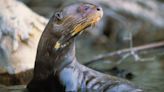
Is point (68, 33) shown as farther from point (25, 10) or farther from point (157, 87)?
point (25, 10)

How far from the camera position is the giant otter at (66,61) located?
A: 4113 mm

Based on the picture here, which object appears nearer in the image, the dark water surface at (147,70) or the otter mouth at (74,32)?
the otter mouth at (74,32)

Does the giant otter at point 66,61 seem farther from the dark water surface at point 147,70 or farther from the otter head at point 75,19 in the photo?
Result: the dark water surface at point 147,70

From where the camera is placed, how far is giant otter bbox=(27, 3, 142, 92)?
4.11 meters

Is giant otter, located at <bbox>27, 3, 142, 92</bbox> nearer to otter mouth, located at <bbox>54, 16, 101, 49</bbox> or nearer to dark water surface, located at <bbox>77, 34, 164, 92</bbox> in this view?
otter mouth, located at <bbox>54, 16, 101, 49</bbox>

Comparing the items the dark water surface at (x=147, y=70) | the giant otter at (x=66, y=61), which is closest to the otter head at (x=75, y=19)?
the giant otter at (x=66, y=61)

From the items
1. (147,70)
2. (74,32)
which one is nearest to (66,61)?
(74,32)

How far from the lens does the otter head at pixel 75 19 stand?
4086 millimetres

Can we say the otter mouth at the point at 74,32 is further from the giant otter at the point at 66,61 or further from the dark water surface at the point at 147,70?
the dark water surface at the point at 147,70

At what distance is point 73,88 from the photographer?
163 inches

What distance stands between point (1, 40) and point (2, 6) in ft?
1.62

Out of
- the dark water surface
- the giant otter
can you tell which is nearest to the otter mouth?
the giant otter

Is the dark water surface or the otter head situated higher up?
the otter head

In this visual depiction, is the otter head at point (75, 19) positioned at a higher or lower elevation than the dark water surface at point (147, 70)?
higher
